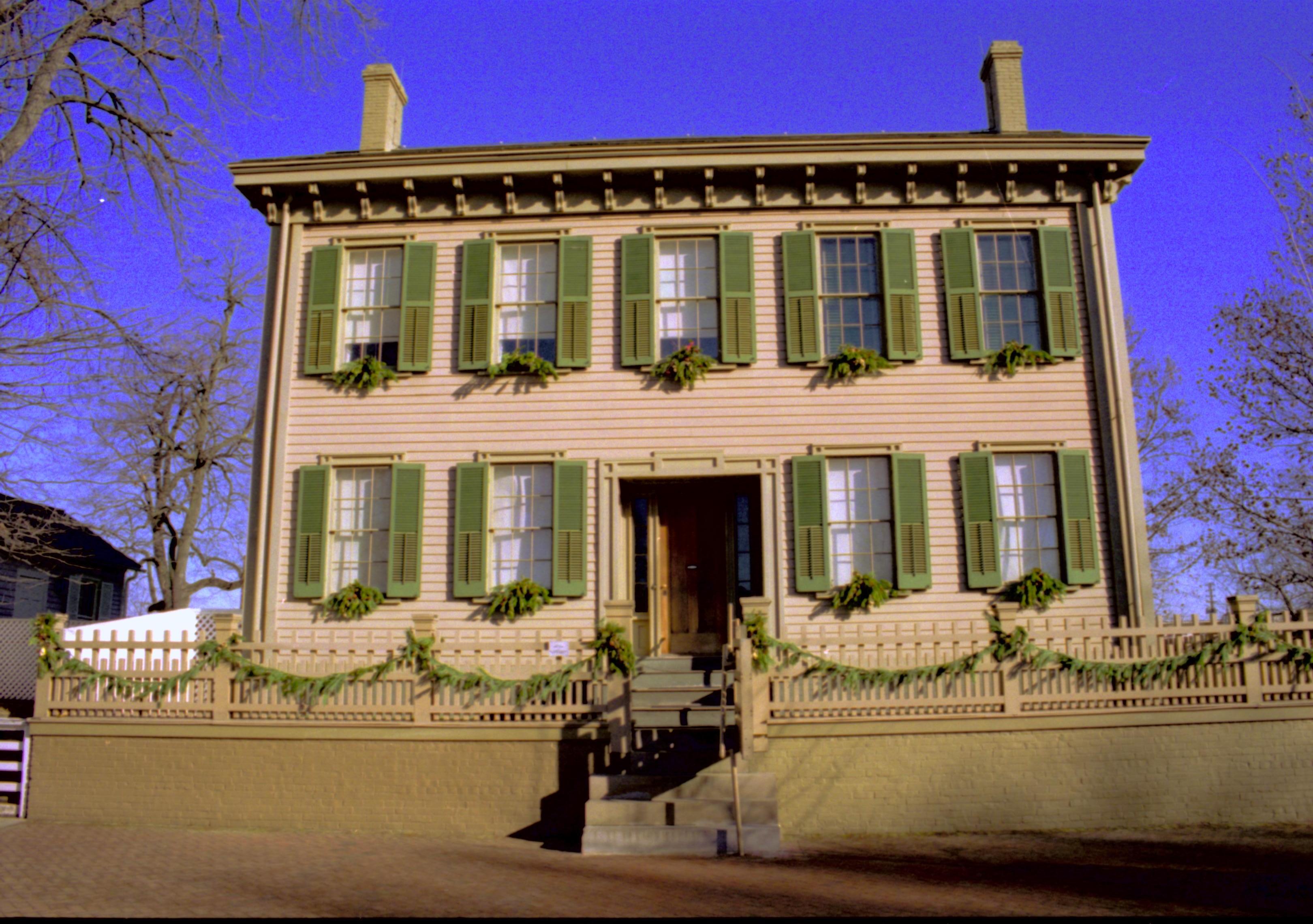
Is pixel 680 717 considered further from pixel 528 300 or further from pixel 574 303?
pixel 528 300

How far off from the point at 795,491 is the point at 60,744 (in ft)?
29.7

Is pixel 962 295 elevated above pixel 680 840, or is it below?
above

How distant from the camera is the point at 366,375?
46.4ft

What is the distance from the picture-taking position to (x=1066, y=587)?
43.3ft

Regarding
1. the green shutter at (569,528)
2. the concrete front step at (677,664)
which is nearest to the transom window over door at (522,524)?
the green shutter at (569,528)

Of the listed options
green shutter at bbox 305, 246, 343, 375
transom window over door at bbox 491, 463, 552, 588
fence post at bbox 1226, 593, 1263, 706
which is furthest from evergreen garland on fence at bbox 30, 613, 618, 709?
fence post at bbox 1226, 593, 1263, 706

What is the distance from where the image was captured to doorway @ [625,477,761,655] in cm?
1386

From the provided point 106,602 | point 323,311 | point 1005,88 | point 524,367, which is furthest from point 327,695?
point 106,602

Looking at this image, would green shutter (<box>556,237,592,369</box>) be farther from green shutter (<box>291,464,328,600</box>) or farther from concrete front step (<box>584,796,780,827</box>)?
concrete front step (<box>584,796,780,827</box>)

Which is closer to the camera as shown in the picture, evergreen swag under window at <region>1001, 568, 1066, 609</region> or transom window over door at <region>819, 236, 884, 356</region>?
evergreen swag under window at <region>1001, 568, 1066, 609</region>

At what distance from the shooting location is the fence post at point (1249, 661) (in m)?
11.2

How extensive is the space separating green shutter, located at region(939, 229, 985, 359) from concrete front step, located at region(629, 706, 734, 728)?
229 inches

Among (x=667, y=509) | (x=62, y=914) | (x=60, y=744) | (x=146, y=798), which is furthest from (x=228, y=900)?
(x=667, y=509)

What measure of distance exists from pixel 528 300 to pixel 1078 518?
7.79 meters
